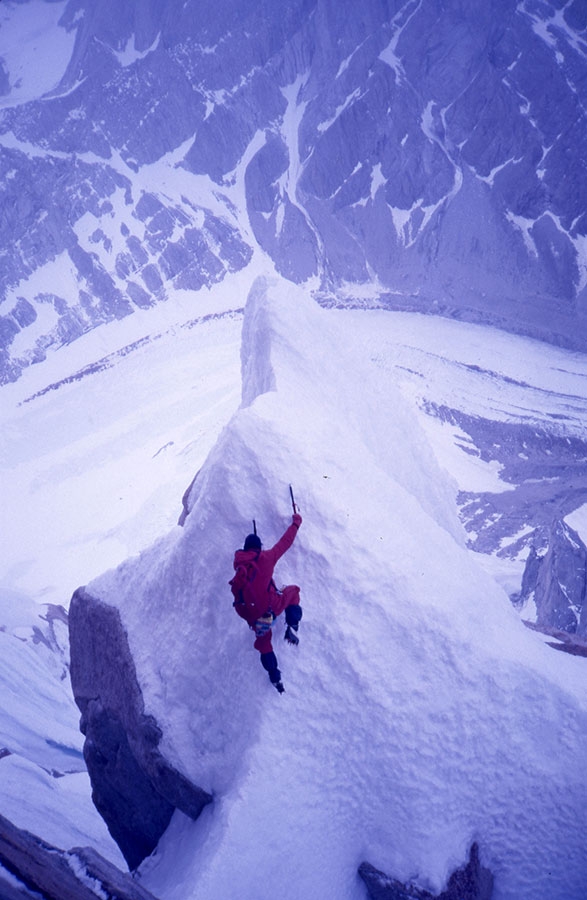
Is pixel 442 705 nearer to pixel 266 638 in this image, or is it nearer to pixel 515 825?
pixel 515 825

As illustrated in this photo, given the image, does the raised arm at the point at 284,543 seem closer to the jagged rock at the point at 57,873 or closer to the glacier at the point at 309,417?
the glacier at the point at 309,417

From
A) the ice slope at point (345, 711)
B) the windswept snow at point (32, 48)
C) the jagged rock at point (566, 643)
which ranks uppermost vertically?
the windswept snow at point (32, 48)

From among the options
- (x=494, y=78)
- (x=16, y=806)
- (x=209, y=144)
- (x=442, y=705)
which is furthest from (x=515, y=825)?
(x=209, y=144)

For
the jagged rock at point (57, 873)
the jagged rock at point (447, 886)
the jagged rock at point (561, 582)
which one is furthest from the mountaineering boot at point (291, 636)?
the jagged rock at point (561, 582)

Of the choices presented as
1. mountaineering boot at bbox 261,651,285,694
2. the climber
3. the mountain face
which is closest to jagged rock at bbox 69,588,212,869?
mountaineering boot at bbox 261,651,285,694

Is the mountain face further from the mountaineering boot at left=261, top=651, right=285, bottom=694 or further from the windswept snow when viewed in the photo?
the mountaineering boot at left=261, top=651, right=285, bottom=694

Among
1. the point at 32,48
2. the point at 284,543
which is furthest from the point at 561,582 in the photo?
the point at 32,48

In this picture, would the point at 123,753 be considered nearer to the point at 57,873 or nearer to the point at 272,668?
the point at 57,873
